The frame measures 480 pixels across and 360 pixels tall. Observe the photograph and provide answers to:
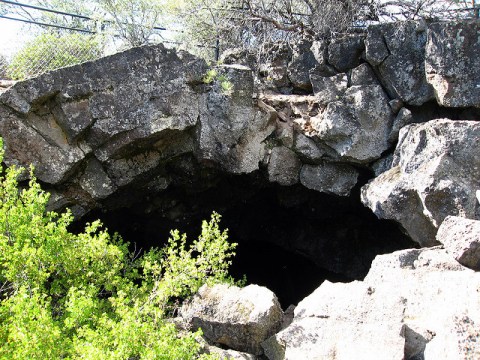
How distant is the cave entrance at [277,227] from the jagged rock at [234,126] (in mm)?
976

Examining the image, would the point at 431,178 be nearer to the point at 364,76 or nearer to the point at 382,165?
the point at 382,165

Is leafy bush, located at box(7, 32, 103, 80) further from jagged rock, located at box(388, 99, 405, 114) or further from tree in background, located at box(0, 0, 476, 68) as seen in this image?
jagged rock, located at box(388, 99, 405, 114)

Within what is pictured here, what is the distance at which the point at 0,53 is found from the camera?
6.88 meters

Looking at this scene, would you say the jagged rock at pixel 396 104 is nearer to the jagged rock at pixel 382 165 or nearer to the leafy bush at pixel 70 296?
the jagged rock at pixel 382 165

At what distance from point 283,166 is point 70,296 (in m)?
4.09

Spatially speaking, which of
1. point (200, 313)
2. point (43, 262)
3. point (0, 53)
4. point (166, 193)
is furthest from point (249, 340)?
point (0, 53)

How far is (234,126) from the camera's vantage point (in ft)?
23.2

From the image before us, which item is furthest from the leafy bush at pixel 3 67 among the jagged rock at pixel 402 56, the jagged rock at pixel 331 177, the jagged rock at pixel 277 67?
the jagged rock at pixel 402 56

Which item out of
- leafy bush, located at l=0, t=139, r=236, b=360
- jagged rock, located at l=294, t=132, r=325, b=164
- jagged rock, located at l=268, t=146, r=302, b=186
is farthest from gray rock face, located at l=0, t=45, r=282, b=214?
leafy bush, located at l=0, t=139, r=236, b=360

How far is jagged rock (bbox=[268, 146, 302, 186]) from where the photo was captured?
7523mm

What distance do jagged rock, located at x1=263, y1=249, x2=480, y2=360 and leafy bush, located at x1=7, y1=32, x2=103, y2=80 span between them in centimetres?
464

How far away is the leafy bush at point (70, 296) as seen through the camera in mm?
3635

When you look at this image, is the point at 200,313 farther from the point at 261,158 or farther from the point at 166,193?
the point at 166,193

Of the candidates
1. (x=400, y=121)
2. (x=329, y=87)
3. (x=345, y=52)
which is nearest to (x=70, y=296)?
(x=329, y=87)
